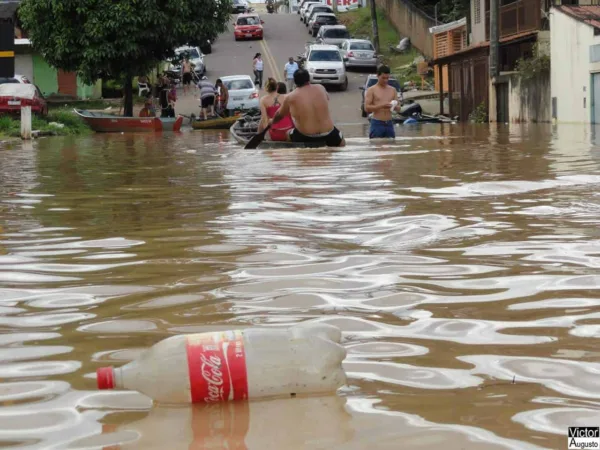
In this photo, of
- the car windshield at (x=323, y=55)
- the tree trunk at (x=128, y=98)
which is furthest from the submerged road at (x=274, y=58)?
the tree trunk at (x=128, y=98)

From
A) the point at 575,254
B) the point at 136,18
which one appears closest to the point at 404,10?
the point at 136,18

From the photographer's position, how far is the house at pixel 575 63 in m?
27.4

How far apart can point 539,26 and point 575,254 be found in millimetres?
30633

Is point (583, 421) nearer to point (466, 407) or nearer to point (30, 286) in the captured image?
point (466, 407)

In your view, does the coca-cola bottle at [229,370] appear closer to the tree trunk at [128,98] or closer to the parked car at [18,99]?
the parked car at [18,99]

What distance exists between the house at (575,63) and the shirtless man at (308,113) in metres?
12.1

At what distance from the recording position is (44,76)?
49.3 m

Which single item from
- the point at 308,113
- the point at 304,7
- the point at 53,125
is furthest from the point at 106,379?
the point at 304,7

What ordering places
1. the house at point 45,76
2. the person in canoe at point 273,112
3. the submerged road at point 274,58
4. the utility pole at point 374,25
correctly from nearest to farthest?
the person in canoe at point 273,112 → the submerged road at point 274,58 → the house at point 45,76 → the utility pole at point 374,25

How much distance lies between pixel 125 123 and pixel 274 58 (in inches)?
974

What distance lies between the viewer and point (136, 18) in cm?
3762

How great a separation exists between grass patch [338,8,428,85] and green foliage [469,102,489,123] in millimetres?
13214

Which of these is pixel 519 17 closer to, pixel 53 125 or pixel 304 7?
pixel 53 125

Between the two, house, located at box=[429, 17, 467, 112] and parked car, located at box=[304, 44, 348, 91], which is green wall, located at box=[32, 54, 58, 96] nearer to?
parked car, located at box=[304, 44, 348, 91]
